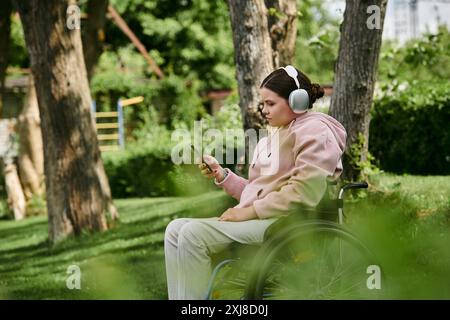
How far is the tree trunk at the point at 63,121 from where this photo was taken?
9.73 m

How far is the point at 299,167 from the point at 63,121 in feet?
24.2

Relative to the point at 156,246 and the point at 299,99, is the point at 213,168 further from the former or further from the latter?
the point at 156,246

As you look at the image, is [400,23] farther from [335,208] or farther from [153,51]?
[335,208]

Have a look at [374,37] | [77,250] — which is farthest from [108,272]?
→ [77,250]

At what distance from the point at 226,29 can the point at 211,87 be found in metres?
2.77

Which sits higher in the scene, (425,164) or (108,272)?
(108,272)

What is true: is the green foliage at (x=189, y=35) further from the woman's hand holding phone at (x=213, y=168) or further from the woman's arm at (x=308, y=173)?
the woman's arm at (x=308, y=173)

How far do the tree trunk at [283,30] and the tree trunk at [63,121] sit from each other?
3.28m

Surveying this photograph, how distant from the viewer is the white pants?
2.83m

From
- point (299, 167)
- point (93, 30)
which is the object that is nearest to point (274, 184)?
point (299, 167)

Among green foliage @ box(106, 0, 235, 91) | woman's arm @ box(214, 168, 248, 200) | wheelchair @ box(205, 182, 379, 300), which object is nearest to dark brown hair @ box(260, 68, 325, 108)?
wheelchair @ box(205, 182, 379, 300)

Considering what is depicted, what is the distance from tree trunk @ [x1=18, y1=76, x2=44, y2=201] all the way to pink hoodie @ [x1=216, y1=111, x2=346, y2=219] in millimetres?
13828
